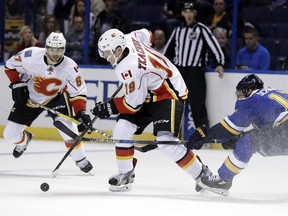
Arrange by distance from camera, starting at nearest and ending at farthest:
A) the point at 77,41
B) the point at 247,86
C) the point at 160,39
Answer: the point at 247,86 → the point at 160,39 → the point at 77,41

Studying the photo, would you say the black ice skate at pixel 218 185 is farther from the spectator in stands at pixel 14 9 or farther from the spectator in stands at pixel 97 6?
the spectator in stands at pixel 14 9

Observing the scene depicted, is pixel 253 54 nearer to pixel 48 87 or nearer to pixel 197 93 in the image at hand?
pixel 197 93

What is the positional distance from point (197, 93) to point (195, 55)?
1.21 feet

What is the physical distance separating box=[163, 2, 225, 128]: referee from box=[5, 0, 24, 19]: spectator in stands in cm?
258

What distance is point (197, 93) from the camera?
Result: 9.28 metres

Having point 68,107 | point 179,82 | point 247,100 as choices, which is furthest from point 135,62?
point 68,107

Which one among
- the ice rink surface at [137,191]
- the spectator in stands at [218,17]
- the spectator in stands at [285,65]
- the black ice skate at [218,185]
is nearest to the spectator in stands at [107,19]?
the spectator in stands at [218,17]

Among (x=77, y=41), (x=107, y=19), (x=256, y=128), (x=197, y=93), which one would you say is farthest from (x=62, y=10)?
(x=256, y=128)

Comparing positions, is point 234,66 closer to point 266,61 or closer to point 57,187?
point 266,61

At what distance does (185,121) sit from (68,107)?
2.49m

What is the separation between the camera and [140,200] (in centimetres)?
571

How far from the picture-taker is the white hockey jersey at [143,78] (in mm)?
5988

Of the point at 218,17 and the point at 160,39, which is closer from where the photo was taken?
the point at 160,39

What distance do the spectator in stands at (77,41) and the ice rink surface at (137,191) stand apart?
1885mm
